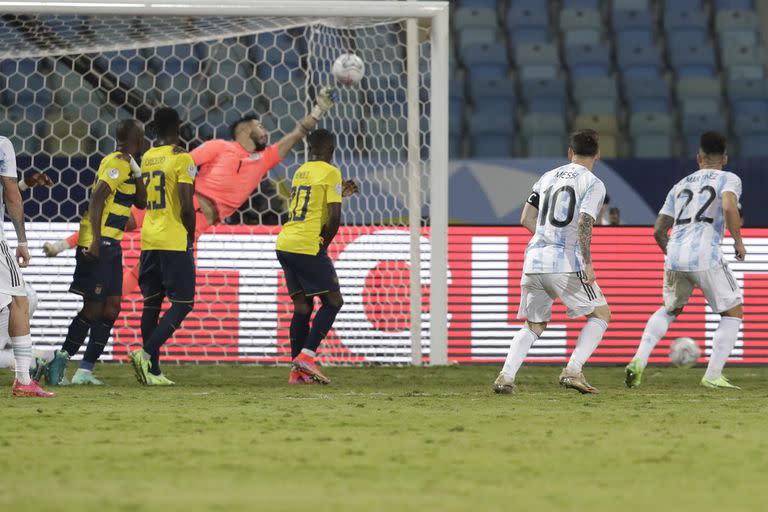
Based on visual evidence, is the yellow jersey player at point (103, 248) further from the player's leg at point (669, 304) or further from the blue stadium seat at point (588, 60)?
the blue stadium seat at point (588, 60)

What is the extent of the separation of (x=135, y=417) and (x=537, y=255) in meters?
2.82

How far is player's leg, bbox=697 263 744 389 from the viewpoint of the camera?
29.3 ft

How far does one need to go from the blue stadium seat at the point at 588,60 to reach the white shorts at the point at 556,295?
11.2 m

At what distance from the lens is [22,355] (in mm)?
7555

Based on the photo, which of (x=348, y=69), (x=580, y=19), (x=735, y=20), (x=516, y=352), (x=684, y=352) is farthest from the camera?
(x=735, y=20)

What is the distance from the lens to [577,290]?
26.0 feet

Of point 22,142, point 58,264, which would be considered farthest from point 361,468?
point 22,142

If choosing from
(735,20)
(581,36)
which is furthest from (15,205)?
(735,20)

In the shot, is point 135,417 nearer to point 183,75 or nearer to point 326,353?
point 326,353

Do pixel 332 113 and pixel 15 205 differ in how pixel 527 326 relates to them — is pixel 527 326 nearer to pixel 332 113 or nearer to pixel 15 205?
pixel 15 205

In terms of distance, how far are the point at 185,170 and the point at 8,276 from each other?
5.52 feet

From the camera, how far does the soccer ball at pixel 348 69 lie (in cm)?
1048

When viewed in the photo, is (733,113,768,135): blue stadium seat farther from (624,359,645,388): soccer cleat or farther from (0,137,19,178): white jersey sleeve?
(0,137,19,178): white jersey sleeve

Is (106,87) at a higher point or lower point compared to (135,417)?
higher
